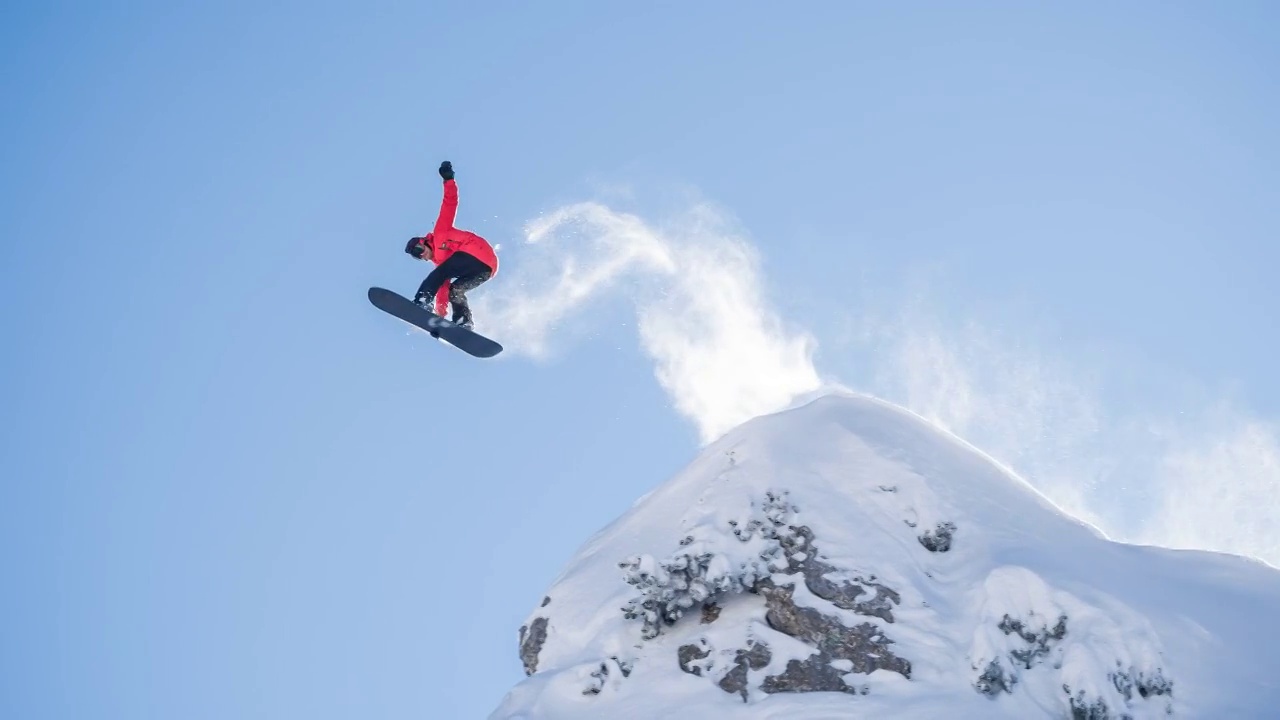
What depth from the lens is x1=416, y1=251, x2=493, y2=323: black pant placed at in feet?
57.9

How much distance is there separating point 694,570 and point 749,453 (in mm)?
2880

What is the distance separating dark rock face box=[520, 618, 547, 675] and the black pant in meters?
5.90

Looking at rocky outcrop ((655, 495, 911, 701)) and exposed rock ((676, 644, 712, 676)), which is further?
exposed rock ((676, 644, 712, 676))

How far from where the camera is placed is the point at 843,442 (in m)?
15.7

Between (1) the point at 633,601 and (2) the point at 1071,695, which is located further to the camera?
(1) the point at 633,601

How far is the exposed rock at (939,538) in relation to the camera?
45.8 feet

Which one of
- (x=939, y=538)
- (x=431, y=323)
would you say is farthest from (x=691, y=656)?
(x=431, y=323)

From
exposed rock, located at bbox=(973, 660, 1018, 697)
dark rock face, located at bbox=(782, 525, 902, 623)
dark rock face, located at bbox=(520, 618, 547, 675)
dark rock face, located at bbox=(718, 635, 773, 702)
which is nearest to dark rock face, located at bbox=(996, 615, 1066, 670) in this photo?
exposed rock, located at bbox=(973, 660, 1018, 697)

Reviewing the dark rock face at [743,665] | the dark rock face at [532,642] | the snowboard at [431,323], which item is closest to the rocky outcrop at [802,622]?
the dark rock face at [743,665]

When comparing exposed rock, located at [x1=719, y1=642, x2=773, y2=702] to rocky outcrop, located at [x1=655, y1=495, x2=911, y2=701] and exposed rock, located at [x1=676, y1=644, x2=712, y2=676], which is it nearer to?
rocky outcrop, located at [x1=655, y1=495, x2=911, y2=701]

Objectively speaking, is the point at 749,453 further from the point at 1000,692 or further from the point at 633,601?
the point at 1000,692

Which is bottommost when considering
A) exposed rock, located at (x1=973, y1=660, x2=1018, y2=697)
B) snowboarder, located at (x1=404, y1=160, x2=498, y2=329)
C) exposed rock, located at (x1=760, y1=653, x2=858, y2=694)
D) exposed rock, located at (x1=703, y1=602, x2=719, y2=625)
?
exposed rock, located at (x1=973, y1=660, x2=1018, y2=697)

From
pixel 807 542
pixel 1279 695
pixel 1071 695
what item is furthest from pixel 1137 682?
pixel 807 542

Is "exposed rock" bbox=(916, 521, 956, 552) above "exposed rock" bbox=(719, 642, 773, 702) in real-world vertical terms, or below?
above
